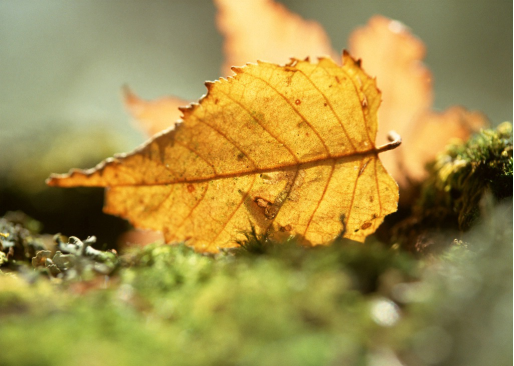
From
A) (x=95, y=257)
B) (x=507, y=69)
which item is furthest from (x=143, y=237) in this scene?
(x=507, y=69)

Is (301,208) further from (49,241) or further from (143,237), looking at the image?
(143,237)

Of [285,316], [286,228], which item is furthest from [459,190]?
[285,316]

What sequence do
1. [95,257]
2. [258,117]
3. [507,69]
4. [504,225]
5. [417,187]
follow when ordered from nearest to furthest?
[504,225] → [95,257] → [258,117] → [417,187] → [507,69]

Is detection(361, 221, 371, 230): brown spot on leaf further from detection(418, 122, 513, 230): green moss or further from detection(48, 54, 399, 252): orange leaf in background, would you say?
detection(418, 122, 513, 230): green moss

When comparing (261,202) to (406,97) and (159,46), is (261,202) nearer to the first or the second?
(406,97)

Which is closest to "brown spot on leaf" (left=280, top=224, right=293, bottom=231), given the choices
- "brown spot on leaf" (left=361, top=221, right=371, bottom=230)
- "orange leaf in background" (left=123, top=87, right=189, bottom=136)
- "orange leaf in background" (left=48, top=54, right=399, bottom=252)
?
"orange leaf in background" (left=48, top=54, right=399, bottom=252)

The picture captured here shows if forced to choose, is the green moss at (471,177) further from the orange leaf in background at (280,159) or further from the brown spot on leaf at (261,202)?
the brown spot on leaf at (261,202)

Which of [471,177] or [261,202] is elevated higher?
[471,177]
